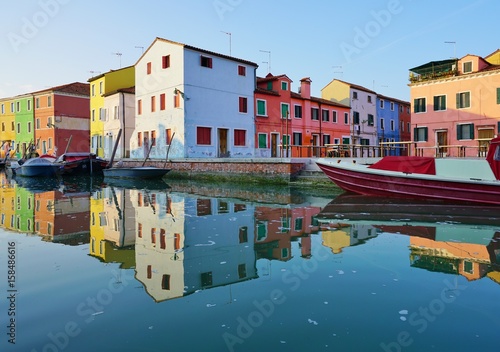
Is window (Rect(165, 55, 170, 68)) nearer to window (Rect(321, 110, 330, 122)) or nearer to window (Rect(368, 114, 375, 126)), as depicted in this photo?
window (Rect(321, 110, 330, 122))

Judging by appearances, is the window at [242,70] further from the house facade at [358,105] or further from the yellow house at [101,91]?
the house facade at [358,105]

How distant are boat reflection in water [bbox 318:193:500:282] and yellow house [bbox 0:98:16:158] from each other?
5407 cm

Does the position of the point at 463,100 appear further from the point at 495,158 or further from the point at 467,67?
the point at 495,158

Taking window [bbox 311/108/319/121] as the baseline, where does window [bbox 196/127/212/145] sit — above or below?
below

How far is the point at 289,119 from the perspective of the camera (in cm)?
3412

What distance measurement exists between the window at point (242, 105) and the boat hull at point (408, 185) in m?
16.8

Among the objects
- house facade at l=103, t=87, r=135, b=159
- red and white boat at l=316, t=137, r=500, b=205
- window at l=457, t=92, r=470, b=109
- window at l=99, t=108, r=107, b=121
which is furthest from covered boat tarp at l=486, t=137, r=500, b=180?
window at l=99, t=108, r=107, b=121

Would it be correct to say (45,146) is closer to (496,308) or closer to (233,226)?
(233,226)

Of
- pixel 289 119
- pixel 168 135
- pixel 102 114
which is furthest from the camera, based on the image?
pixel 102 114

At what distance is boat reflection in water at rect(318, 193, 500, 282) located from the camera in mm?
5648

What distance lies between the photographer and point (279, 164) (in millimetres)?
19625

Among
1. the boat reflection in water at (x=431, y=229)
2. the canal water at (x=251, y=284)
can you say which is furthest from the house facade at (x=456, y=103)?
the canal water at (x=251, y=284)

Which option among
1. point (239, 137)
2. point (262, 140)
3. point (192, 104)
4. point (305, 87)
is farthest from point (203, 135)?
point (305, 87)

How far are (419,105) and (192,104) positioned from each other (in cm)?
1811
